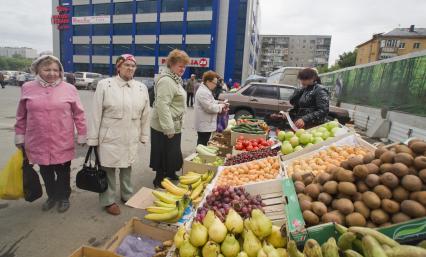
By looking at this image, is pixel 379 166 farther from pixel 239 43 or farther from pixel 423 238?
pixel 239 43

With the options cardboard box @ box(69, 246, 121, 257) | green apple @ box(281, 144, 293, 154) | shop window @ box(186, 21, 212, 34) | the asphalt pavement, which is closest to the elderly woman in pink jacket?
the asphalt pavement

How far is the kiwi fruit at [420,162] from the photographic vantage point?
1.60m

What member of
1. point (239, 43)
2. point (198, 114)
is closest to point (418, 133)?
point (198, 114)

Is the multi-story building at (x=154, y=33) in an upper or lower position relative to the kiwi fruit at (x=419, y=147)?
upper

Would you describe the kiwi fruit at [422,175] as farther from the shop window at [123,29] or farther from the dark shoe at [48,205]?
the shop window at [123,29]

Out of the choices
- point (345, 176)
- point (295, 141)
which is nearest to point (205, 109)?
point (295, 141)

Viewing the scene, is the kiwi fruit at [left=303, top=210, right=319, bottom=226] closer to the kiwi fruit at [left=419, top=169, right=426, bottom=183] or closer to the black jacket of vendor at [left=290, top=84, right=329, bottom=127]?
the kiwi fruit at [left=419, top=169, right=426, bottom=183]

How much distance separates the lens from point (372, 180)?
1.65 meters

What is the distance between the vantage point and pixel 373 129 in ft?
32.6

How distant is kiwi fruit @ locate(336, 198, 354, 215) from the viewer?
1.60 metres

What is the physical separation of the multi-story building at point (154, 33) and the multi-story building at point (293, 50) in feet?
198

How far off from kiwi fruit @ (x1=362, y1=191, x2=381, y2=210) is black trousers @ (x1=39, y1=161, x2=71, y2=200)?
10.5ft

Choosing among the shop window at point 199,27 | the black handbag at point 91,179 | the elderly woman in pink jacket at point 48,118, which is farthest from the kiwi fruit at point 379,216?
the shop window at point 199,27

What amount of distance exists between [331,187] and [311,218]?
28cm
